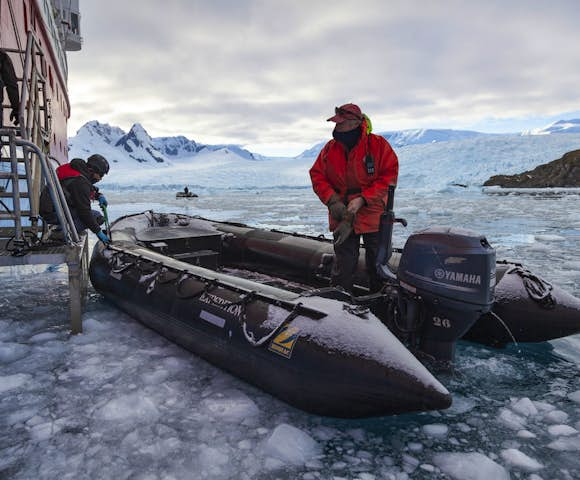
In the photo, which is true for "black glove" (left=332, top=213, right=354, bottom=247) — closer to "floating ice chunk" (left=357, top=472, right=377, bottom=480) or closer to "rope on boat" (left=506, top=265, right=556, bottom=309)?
"rope on boat" (left=506, top=265, right=556, bottom=309)

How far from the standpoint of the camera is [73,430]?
7.06 feet

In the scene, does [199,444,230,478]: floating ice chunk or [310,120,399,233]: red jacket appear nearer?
[199,444,230,478]: floating ice chunk

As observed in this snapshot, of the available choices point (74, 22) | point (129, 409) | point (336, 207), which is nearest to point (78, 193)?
point (129, 409)

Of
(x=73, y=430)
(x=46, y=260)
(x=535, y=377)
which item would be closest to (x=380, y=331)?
(x=535, y=377)

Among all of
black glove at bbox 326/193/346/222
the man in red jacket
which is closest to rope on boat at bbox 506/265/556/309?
the man in red jacket

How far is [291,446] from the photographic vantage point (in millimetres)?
2039

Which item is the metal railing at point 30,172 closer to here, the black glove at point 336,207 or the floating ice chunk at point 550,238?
the black glove at point 336,207

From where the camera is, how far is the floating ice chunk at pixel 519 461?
6.20 feet

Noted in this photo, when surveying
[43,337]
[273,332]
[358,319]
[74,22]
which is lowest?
[43,337]

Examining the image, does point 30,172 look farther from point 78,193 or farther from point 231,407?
point 231,407

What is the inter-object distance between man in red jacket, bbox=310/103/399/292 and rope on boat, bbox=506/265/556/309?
1183 mm

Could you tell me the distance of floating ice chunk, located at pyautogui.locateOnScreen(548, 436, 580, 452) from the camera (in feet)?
6.62

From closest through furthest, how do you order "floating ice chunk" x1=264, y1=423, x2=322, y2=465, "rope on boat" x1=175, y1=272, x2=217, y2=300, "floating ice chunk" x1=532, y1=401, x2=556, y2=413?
"floating ice chunk" x1=264, y1=423, x2=322, y2=465
"floating ice chunk" x1=532, y1=401, x2=556, y2=413
"rope on boat" x1=175, y1=272, x2=217, y2=300

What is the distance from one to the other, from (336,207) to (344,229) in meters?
0.18
